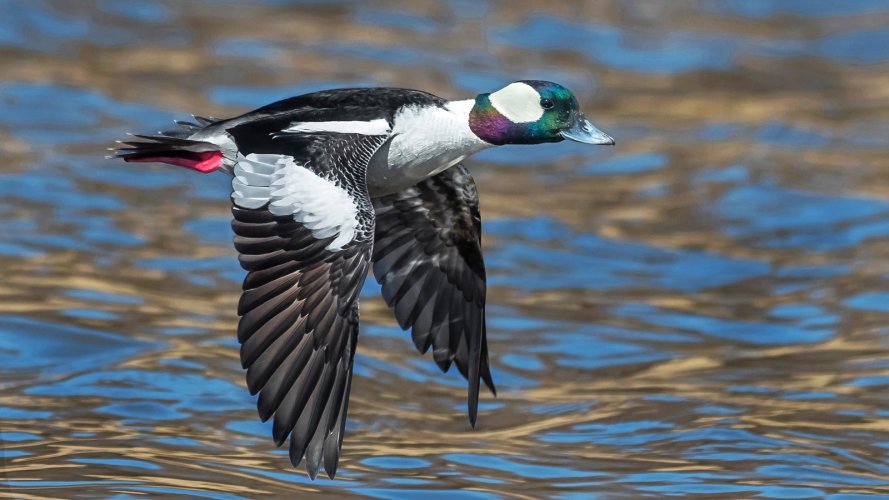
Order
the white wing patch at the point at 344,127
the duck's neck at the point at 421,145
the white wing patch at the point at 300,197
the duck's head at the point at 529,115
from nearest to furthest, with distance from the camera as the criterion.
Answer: the white wing patch at the point at 300,197 → the white wing patch at the point at 344,127 → the duck's neck at the point at 421,145 → the duck's head at the point at 529,115

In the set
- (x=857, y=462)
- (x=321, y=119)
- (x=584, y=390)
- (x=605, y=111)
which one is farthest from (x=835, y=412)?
(x=605, y=111)

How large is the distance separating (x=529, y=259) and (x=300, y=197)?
561 centimetres

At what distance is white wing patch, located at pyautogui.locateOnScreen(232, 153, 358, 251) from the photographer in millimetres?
7062

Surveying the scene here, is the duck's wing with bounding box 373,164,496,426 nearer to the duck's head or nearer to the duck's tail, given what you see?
the duck's head

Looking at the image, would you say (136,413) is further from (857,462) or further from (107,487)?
(857,462)

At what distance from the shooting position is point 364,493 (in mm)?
7840

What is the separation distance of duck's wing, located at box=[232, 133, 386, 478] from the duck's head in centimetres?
100

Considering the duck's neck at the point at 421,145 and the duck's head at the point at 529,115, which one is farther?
the duck's head at the point at 529,115

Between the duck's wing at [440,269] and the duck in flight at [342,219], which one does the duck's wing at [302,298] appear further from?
the duck's wing at [440,269]

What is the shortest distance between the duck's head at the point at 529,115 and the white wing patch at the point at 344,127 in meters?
0.51

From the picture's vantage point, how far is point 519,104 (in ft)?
26.3

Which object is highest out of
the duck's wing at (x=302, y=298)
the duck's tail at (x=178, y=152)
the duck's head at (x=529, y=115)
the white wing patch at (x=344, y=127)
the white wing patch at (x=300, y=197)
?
the duck's head at (x=529, y=115)

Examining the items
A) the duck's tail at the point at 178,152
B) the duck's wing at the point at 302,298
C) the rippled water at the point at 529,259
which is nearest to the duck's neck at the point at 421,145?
the duck's wing at the point at 302,298

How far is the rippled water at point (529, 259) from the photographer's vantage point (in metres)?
8.55
